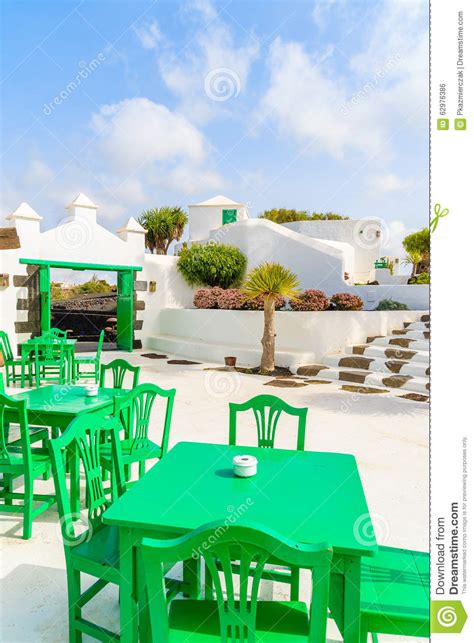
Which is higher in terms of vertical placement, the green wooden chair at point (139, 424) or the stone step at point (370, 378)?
the green wooden chair at point (139, 424)

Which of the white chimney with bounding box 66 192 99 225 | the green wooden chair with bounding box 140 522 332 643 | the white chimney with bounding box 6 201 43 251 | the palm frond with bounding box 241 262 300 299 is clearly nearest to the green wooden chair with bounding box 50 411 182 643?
the green wooden chair with bounding box 140 522 332 643

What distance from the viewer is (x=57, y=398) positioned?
3562 mm

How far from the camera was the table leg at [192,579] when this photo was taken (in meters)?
2.19

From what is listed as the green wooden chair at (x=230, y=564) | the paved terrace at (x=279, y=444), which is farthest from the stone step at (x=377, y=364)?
the green wooden chair at (x=230, y=564)

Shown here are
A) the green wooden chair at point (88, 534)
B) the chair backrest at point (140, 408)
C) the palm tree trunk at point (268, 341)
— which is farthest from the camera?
the palm tree trunk at point (268, 341)

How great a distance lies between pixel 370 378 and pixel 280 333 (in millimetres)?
2680

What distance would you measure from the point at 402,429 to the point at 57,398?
3.86 metres

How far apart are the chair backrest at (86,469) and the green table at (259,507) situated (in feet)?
0.94

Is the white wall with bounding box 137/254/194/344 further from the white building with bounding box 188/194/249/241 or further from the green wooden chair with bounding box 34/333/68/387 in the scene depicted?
the white building with bounding box 188/194/249/241

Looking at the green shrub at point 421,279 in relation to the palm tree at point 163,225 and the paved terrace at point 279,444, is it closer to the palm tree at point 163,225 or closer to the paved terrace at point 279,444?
the paved terrace at point 279,444

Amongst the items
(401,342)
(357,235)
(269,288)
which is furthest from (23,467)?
(357,235)
